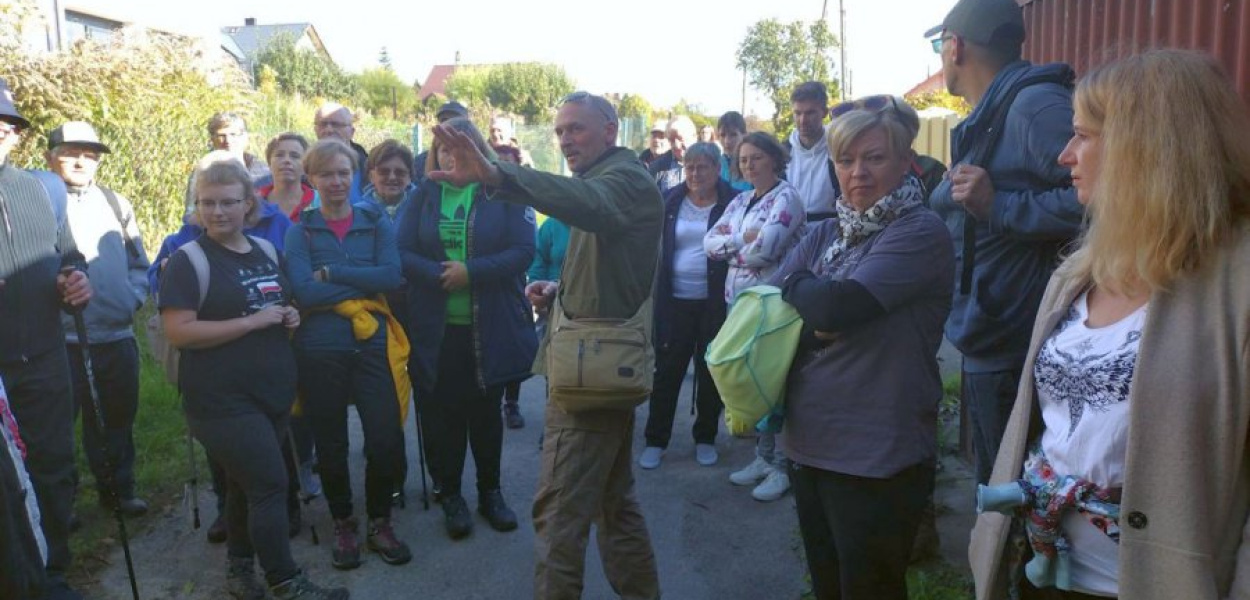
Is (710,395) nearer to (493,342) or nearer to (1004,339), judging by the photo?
(493,342)

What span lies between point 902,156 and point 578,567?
1.83m

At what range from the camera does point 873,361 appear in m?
2.61

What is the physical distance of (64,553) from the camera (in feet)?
13.0

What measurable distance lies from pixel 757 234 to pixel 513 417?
2528mm

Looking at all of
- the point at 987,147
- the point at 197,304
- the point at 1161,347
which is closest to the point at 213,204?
the point at 197,304

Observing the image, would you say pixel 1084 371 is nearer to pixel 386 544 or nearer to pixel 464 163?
pixel 464 163

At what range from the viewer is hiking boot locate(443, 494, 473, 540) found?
15.1ft

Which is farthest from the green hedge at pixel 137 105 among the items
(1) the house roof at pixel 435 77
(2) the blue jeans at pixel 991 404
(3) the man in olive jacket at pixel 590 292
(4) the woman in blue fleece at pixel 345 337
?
(1) the house roof at pixel 435 77

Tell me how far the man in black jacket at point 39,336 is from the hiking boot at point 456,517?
163 cm

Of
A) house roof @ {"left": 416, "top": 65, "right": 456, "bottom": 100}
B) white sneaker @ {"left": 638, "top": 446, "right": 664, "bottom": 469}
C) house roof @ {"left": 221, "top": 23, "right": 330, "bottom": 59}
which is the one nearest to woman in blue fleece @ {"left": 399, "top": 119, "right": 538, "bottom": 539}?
white sneaker @ {"left": 638, "top": 446, "right": 664, "bottom": 469}

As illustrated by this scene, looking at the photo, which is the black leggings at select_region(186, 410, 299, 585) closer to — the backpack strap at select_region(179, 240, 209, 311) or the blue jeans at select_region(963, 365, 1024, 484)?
the backpack strap at select_region(179, 240, 209, 311)

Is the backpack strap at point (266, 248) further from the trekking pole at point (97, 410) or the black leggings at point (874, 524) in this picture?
the black leggings at point (874, 524)

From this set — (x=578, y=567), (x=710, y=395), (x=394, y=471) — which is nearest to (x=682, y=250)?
(x=710, y=395)

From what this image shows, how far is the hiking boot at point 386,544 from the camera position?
434cm
